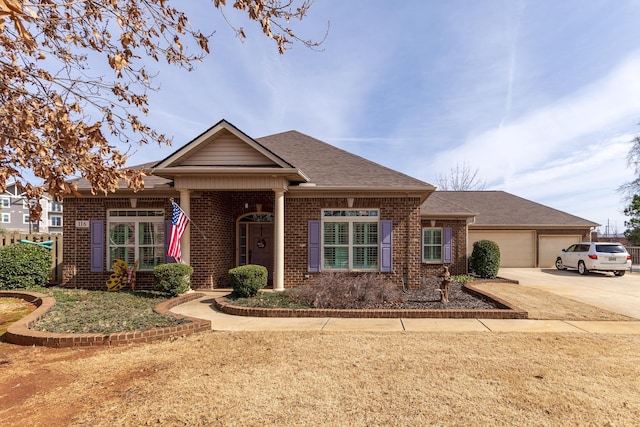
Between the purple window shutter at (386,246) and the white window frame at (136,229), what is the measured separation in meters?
6.76

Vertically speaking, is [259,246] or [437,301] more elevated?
[259,246]

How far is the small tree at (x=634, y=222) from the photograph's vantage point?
1073 inches

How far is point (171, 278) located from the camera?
371 inches

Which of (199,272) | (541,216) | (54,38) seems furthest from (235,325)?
(541,216)

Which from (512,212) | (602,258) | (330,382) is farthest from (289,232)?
(512,212)

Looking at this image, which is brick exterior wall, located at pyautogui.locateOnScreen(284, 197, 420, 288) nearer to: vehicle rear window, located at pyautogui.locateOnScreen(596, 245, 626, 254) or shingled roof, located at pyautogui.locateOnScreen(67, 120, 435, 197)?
shingled roof, located at pyautogui.locateOnScreen(67, 120, 435, 197)

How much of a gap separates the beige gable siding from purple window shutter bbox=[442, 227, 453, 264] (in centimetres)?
952

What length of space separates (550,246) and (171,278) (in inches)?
840

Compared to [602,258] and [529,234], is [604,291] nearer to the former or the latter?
[602,258]

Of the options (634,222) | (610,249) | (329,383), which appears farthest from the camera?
(634,222)

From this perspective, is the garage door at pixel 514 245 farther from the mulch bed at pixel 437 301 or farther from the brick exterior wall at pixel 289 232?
the brick exterior wall at pixel 289 232

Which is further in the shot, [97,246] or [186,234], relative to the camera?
[97,246]

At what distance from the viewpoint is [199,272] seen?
36.1 ft

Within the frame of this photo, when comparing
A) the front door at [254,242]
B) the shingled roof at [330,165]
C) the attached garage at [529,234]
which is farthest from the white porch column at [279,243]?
the attached garage at [529,234]
